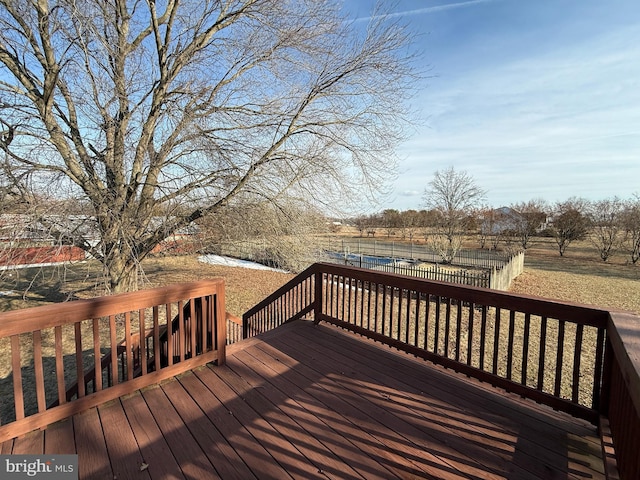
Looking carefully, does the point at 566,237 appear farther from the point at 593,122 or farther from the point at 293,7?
the point at 293,7

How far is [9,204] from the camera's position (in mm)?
4676

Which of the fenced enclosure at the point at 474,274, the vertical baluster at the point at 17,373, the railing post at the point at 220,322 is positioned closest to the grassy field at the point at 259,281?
the fenced enclosure at the point at 474,274

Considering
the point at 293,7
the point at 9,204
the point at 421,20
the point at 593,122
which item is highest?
the point at 293,7

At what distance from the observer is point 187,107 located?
5.86 metres

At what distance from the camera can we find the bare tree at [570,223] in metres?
17.3

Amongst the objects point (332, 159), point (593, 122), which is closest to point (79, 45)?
point (332, 159)

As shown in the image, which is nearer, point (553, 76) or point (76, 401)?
point (76, 401)

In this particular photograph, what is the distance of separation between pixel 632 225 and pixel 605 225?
4.81ft

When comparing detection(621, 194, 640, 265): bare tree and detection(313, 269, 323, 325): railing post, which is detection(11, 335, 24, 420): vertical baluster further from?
detection(621, 194, 640, 265): bare tree

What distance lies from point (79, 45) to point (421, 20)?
606 cm

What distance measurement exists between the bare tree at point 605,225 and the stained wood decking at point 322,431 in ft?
63.4

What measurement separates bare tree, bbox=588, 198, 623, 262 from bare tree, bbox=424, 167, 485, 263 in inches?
265

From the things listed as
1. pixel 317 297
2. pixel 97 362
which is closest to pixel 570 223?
pixel 317 297

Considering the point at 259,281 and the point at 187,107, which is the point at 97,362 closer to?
the point at 187,107
